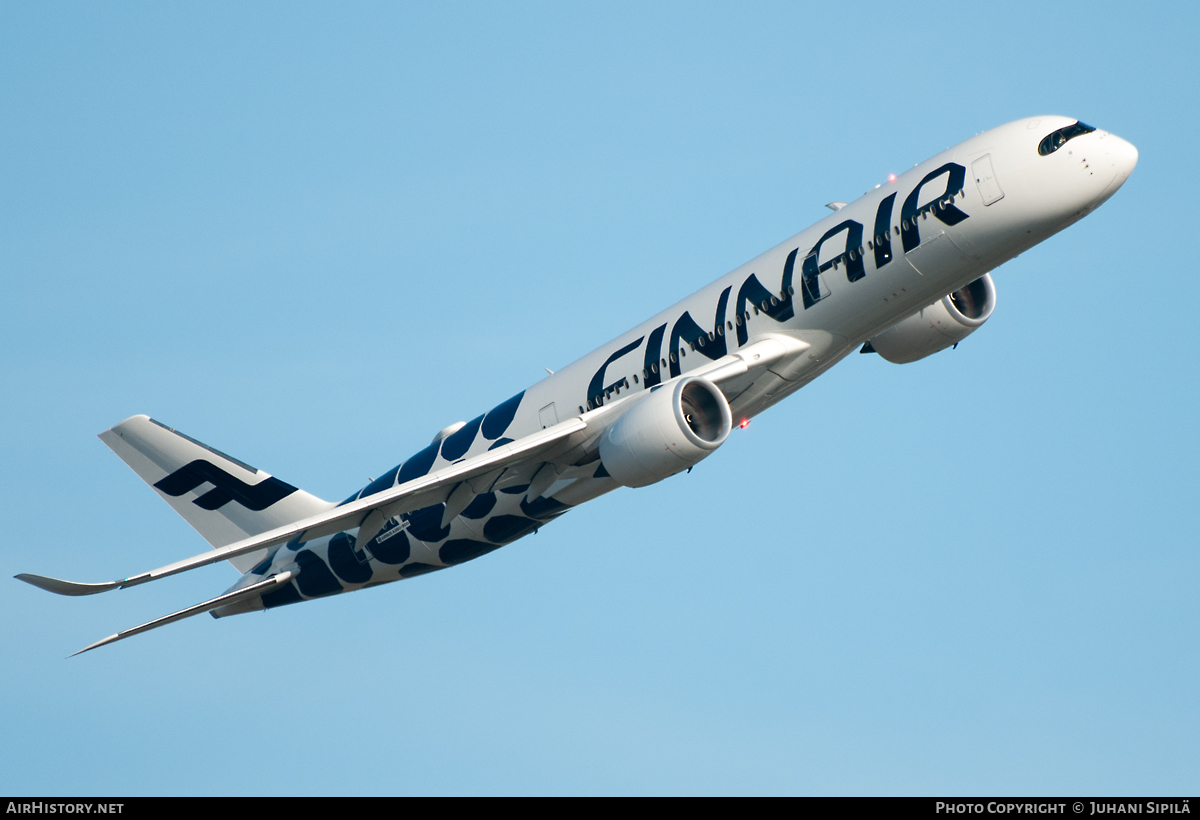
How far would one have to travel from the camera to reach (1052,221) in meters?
34.3

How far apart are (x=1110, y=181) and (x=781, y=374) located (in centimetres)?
940

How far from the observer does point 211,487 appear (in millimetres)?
46719

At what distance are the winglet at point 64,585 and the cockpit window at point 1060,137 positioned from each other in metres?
24.1

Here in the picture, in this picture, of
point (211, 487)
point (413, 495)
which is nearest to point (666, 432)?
point (413, 495)

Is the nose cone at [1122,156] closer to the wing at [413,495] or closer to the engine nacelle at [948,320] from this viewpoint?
the engine nacelle at [948,320]

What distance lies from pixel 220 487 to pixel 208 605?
6306mm

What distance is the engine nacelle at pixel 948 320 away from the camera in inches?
1620

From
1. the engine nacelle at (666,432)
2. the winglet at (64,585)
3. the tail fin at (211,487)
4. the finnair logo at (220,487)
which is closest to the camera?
the winglet at (64,585)

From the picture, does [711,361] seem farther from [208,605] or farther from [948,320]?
[208,605]

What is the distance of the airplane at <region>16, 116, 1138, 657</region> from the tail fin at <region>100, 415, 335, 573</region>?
1950 millimetres

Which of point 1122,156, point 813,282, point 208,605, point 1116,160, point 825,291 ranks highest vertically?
point 1122,156

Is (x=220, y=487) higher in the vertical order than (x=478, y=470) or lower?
higher

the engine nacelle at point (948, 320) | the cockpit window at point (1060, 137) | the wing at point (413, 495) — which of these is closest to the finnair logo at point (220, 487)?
the wing at point (413, 495)
